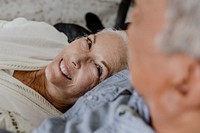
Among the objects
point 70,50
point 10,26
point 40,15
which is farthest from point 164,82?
point 40,15

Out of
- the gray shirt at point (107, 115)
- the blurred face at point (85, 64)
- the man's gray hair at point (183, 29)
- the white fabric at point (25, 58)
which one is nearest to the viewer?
the man's gray hair at point (183, 29)

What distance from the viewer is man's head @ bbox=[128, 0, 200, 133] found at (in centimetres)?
67

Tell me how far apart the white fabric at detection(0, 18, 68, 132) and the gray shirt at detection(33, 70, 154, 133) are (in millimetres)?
245

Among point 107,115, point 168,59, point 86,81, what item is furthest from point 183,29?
point 86,81

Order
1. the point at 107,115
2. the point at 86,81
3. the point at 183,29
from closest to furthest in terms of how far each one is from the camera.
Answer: the point at 183,29 < the point at 107,115 < the point at 86,81

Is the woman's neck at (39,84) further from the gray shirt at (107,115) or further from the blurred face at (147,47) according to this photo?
the blurred face at (147,47)

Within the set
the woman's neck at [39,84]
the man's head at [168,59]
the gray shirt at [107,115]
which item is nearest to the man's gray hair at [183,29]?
the man's head at [168,59]

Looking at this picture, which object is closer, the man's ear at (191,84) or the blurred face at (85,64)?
the man's ear at (191,84)

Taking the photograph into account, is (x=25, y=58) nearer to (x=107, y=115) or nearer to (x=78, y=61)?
(x=78, y=61)

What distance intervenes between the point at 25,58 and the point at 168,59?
0.98 meters

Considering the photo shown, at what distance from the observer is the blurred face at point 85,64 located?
1512 millimetres

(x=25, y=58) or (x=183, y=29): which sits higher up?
(x=183, y=29)

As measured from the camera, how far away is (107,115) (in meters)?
1.10

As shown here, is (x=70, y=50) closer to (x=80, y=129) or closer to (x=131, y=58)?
(x=80, y=129)
